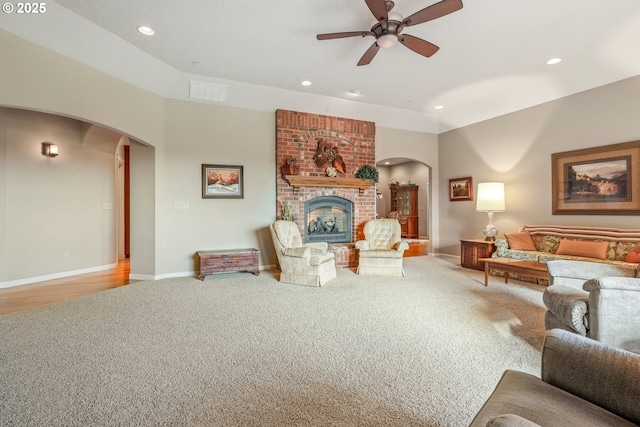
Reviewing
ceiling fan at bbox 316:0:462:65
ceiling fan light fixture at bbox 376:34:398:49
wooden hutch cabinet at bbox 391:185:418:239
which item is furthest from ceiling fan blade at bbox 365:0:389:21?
wooden hutch cabinet at bbox 391:185:418:239

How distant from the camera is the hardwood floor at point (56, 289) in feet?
11.7

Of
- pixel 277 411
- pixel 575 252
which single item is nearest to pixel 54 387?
pixel 277 411

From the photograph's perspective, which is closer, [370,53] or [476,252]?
[370,53]

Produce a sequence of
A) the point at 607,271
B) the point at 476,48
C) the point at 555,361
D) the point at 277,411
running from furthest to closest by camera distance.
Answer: the point at 476,48
the point at 607,271
the point at 277,411
the point at 555,361

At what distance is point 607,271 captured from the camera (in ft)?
9.79

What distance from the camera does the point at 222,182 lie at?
517 cm

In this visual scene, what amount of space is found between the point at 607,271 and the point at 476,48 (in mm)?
3065

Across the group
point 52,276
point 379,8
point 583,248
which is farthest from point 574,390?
point 52,276

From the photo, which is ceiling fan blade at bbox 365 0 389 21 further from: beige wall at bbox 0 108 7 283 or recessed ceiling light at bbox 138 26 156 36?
beige wall at bbox 0 108 7 283

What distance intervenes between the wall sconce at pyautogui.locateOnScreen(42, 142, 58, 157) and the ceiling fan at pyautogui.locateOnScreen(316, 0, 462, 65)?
16.5 ft

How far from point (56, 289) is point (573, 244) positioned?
7.85 metres

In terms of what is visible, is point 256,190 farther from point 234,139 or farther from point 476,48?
point 476,48

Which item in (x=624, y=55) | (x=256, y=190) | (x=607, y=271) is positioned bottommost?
(x=607, y=271)

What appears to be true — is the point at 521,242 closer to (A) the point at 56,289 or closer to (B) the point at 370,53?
(B) the point at 370,53
